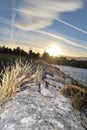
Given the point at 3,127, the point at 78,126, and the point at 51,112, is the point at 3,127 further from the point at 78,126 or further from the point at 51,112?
the point at 78,126

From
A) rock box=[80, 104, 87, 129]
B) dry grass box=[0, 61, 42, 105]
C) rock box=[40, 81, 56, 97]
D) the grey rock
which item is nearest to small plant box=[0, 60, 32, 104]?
dry grass box=[0, 61, 42, 105]

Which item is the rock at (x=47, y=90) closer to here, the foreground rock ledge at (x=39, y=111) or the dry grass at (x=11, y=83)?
the foreground rock ledge at (x=39, y=111)

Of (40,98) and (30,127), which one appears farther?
(40,98)

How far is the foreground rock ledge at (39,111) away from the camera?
344 inches

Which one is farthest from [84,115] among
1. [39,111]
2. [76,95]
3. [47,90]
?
[47,90]

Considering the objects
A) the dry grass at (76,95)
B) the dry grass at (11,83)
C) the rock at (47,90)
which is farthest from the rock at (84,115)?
the dry grass at (11,83)

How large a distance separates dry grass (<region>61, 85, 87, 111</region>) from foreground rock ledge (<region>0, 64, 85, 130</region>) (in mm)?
160

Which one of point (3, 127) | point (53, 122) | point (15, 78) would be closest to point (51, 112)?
point (53, 122)

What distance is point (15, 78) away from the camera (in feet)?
37.0

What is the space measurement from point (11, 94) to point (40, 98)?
41.8 inches

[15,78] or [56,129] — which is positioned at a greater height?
[15,78]

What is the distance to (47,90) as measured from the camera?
10.8m

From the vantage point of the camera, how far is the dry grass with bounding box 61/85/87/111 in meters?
9.89

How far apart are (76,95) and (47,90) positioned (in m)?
1.08
